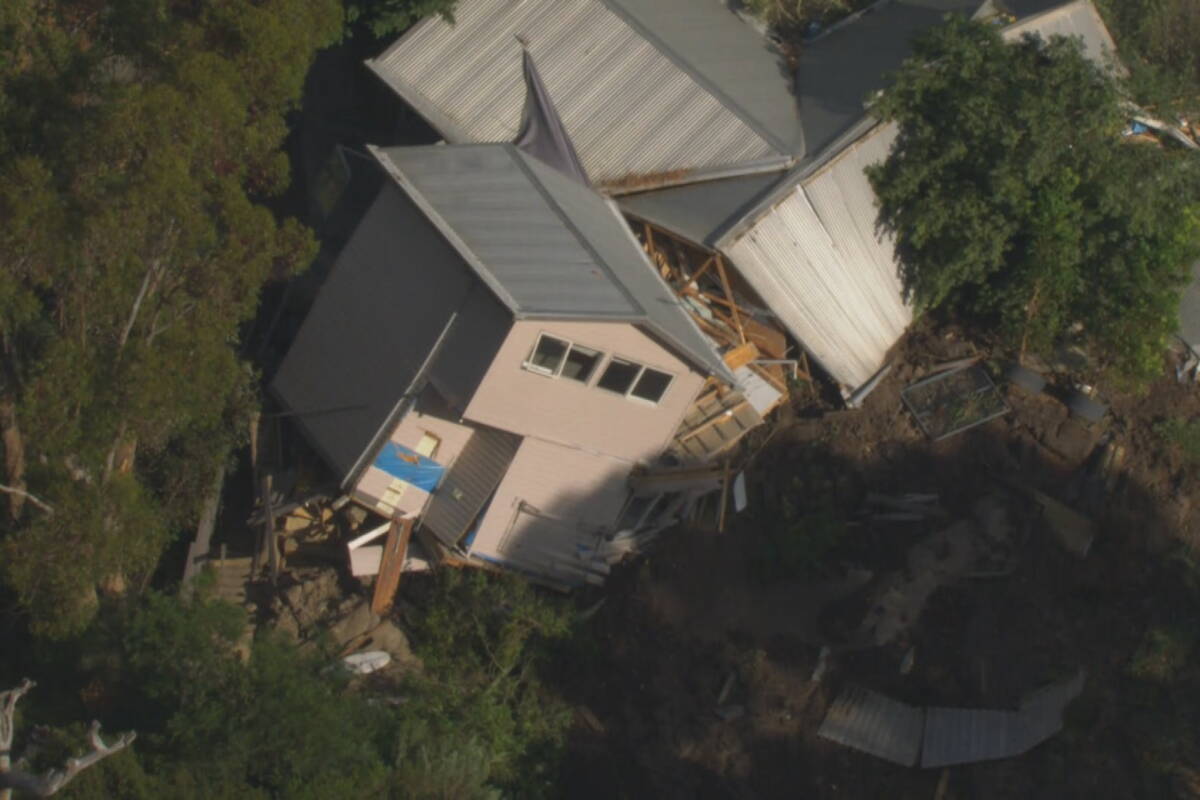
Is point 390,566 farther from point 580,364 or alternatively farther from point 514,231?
point 514,231

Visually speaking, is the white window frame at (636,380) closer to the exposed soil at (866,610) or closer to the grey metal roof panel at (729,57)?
the exposed soil at (866,610)

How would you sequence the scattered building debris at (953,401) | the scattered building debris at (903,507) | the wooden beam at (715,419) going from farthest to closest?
Result: the wooden beam at (715,419) < the scattered building debris at (953,401) < the scattered building debris at (903,507)

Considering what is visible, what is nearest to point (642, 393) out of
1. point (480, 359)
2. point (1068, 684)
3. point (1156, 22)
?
point (480, 359)

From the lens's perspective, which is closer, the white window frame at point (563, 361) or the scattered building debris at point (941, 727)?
the scattered building debris at point (941, 727)

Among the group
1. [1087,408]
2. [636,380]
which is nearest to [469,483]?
[636,380]

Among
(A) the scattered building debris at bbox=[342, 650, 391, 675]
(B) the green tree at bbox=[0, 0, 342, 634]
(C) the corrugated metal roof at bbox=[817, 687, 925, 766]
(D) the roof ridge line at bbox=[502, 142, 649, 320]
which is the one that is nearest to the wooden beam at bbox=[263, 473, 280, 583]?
(B) the green tree at bbox=[0, 0, 342, 634]

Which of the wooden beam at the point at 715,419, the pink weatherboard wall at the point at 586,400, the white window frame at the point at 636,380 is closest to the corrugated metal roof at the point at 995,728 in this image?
the wooden beam at the point at 715,419

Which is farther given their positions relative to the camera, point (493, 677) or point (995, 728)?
point (493, 677)
